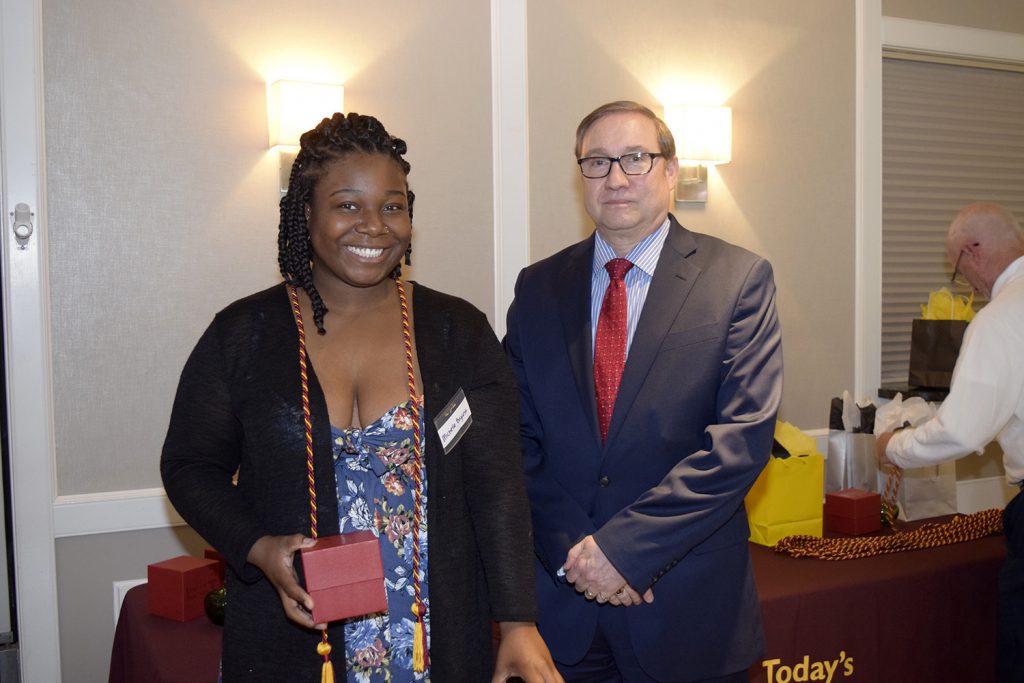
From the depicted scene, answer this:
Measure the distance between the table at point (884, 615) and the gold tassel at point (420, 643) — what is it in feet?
4.28

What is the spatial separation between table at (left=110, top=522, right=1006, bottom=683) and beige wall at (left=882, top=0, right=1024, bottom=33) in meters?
2.58

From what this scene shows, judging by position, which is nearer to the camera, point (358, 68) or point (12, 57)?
point (12, 57)

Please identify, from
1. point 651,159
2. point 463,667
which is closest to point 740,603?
point 463,667

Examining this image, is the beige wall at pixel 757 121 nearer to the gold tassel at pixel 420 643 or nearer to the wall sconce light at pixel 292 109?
the wall sconce light at pixel 292 109

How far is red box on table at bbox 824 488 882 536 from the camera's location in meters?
3.03

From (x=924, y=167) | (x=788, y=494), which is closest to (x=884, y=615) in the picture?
(x=788, y=494)

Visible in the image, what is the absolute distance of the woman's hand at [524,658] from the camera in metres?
1.36

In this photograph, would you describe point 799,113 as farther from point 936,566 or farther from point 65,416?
→ point 65,416

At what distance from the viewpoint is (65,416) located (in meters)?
2.80

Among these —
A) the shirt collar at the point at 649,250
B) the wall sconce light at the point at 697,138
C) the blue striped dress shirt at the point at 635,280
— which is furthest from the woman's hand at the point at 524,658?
the wall sconce light at the point at 697,138

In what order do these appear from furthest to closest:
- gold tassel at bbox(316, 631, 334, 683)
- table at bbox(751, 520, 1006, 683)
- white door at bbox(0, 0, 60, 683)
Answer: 1. white door at bbox(0, 0, 60, 683)
2. table at bbox(751, 520, 1006, 683)
3. gold tassel at bbox(316, 631, 334, 683)

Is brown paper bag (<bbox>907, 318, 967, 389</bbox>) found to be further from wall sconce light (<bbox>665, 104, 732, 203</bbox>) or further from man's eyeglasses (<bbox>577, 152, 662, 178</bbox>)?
man's eyeglasses (<bbox>577, 152, 662, 178</bbox>)

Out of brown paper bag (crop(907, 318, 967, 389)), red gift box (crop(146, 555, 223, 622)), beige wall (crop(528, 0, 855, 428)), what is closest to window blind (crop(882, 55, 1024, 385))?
beige wall (crop(528, 0, 855, 428))

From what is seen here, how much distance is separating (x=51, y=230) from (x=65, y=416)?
588 mm
